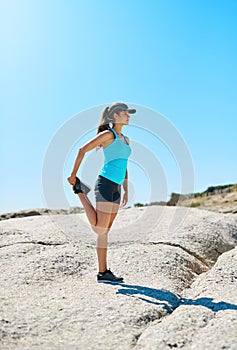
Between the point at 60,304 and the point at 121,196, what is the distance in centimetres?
159

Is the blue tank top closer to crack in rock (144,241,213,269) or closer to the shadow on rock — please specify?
the shadow on rock

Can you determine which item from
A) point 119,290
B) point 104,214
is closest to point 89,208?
point 104,214

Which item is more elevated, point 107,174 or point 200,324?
point 107,174

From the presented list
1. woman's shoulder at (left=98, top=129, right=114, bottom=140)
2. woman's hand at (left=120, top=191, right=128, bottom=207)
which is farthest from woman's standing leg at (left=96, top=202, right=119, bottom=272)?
woman's shoulder at (left=98, top=129, right=114, bottom=140)

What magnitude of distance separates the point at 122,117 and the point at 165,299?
2.03 metres

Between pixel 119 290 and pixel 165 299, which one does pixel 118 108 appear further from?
pixel 165 299

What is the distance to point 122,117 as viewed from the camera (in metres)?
4.29

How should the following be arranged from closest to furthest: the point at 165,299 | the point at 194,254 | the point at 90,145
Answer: the point at 165,299 < the point at 90,145 < the point at 194,254

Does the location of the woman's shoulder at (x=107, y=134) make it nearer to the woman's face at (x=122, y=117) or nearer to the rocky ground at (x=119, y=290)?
the woman's face at (x=122, y=117)

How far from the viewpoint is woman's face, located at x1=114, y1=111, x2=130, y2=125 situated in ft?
14.0

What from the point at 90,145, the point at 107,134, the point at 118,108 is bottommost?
the point at 90,145

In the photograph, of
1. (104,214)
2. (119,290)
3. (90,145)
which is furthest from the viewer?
(104,214)

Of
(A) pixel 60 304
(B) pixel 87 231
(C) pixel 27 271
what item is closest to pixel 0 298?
(A) pixel 60 304

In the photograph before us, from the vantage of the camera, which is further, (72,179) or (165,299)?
(72,179)
